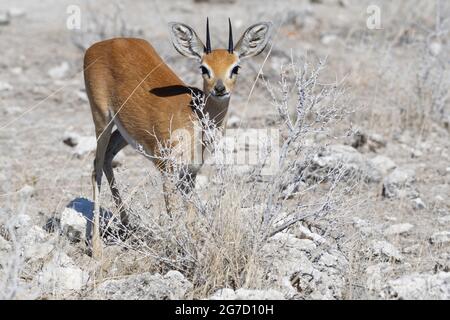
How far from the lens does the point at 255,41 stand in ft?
21.0

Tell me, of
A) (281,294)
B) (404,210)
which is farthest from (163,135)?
(404,210)

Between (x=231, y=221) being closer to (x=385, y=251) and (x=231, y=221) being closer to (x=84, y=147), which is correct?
(x=385, y=251)

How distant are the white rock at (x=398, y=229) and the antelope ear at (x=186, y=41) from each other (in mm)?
2001

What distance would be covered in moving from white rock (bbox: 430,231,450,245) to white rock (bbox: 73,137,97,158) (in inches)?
135

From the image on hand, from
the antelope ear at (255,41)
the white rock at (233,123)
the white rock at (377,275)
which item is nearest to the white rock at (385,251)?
the white rock at (377,275)

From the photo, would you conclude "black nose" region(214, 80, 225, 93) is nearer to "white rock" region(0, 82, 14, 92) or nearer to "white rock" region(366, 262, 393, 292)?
"white rock" region(366, 262, 393, 292)

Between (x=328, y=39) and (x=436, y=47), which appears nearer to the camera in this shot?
(x=436, y=47)

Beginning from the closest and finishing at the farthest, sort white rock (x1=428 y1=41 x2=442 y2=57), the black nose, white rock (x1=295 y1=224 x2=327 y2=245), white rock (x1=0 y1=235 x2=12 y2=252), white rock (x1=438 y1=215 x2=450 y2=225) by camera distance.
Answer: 1. white rock (x1=0 y1=235 x2=12 y2=252)
2. white rock (x1=295 y1=224 x2=327 y2=245)
3. the black nose
4. white rock (x1=438 y1=215 x2=450 y2=225)
5. white rock (x1=428 y1=41 x2=442 y2=57)

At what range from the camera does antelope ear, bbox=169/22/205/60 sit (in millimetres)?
6360

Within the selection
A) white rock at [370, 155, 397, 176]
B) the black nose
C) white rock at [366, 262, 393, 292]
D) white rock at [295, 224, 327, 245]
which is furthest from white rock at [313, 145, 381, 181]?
white rock at [366, 262, 393, 292]

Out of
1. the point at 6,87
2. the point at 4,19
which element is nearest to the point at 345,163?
the point at 6,87

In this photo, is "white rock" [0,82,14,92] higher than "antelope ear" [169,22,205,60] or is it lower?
lower

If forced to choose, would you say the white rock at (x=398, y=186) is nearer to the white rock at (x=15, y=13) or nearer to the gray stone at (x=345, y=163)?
the gray stone at (x=345, y=163)

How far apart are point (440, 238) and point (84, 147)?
3.68m
